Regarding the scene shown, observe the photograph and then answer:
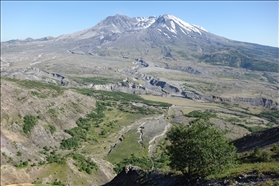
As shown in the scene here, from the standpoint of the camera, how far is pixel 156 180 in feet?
103

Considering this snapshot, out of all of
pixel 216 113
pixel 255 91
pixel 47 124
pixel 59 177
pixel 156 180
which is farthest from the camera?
pixel 255 91

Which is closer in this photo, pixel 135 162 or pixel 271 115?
pixel 135 162

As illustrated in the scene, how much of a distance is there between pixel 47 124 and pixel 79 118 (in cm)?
1953

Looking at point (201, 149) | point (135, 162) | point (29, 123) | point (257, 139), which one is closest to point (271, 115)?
point (135, 162)

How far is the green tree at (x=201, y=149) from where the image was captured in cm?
2214

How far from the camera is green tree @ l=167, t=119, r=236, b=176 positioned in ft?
72.6

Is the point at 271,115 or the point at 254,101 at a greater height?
the point at 254,101

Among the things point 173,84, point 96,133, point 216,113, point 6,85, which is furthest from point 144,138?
point 173,84

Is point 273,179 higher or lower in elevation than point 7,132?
higher

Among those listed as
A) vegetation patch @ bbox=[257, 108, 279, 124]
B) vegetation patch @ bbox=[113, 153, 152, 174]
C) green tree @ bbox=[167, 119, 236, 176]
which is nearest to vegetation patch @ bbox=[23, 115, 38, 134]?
vegetation patch @ bbox=[113, 153, 152, 174]

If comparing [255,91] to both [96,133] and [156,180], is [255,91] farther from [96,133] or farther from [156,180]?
[156,180]

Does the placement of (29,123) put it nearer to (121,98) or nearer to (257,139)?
(257,139)

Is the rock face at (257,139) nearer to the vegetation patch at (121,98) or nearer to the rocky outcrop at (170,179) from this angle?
the rocky outcrop at (170,179)

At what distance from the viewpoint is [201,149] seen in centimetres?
2209
